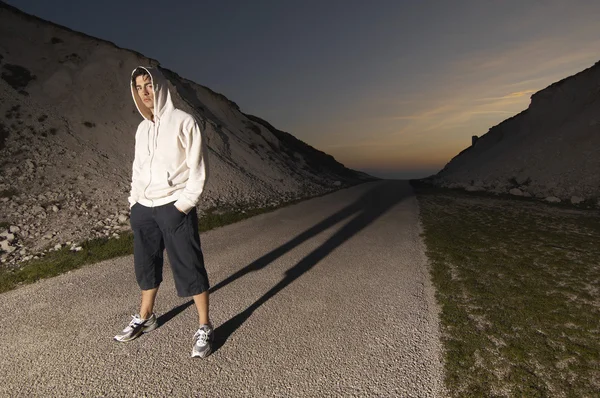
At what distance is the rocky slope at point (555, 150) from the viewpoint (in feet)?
82.5

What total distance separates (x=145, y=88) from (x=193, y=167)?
4.23 ft

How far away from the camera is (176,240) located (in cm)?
392

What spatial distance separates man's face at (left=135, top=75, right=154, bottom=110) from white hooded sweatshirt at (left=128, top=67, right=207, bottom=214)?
0.35 feet

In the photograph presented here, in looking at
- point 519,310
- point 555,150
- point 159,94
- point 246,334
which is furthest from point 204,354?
point 555,150

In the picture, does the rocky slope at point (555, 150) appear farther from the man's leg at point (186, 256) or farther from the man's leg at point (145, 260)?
the man's leg at point (145, 260)

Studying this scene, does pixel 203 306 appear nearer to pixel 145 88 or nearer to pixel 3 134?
pixel 145 88

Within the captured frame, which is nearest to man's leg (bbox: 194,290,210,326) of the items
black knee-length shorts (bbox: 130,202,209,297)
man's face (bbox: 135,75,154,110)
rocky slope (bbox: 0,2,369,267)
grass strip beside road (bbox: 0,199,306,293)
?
black knee-length shorts (bbox: 130,202,209,297)

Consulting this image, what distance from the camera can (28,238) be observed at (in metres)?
9.13

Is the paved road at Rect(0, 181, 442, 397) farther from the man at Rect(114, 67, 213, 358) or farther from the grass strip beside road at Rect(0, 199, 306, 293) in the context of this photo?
the man at Rect(114, 67, 213, 358)

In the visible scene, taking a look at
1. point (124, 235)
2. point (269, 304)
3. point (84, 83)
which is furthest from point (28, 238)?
point (84, 83)

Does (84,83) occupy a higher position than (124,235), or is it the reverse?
(84,83)

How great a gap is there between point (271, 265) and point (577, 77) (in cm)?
4994

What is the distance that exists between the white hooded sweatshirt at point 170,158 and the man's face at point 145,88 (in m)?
0.11

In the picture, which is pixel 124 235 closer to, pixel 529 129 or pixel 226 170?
pixel 226 170
